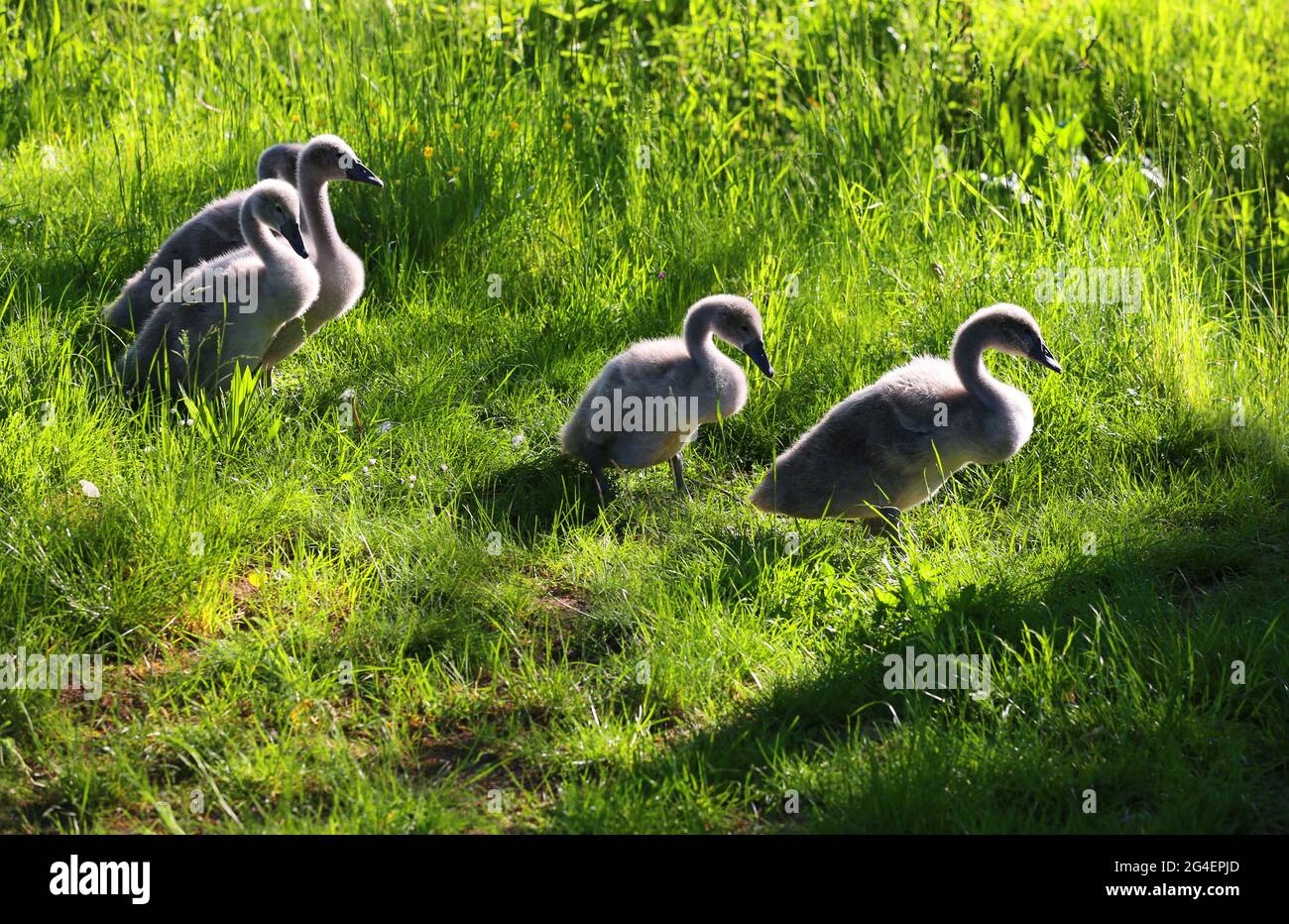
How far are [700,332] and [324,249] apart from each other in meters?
1.96

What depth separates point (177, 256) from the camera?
6.62 m

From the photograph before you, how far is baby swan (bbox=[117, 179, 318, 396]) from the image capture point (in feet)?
19.1

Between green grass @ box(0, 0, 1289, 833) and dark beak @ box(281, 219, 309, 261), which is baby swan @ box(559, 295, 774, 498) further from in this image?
dark beak @ box(281, 219, 309, 261)

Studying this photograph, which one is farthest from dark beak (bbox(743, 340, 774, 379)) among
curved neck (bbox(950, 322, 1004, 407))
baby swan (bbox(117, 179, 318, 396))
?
baby swan (bbox(117, 179, 318, 396))

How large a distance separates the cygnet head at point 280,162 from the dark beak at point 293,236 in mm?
1082

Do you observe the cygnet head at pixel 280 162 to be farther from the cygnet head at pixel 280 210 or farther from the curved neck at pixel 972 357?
the curved neck at pixel 972 357

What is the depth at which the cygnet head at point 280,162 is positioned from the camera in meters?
7.00

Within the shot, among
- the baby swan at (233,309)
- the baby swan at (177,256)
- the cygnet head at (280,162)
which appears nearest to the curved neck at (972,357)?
the baby swan at (233,309)

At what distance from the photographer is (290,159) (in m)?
7.02

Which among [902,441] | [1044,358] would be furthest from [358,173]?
[1044,358]

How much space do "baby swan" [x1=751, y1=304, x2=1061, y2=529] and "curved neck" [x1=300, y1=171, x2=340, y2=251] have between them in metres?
2.49

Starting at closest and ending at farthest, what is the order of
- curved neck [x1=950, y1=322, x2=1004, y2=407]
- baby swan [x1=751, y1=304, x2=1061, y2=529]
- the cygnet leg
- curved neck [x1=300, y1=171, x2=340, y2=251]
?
baby swan [x1=751, y1=304, x2=1061, y2=529]
curved neck [x1=950, y1=322, x2=1004, y2=407]
the cygnet leg
curved neck [x1=300, y1=171, x2=340, y2=251]

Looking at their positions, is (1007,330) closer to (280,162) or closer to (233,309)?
(233,309)

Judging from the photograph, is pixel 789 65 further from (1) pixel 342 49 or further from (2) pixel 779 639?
(2) pixel 779 639
